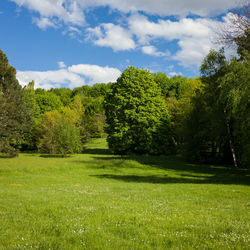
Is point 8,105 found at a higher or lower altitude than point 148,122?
higher

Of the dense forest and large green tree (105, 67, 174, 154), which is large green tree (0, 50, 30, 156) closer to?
the dense forest

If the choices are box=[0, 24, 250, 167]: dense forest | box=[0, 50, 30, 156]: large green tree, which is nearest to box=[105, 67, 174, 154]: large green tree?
box=[0, 24, 250, 167]: dense forest

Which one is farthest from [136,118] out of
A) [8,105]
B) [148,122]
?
[8,105]

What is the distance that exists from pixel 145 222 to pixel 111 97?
45983 millimetres

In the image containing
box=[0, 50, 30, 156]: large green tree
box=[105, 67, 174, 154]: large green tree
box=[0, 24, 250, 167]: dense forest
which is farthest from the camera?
box=[105, 67, 174, 154]: large green tree

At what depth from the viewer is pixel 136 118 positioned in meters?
48.8

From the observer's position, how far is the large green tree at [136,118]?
49.0 m

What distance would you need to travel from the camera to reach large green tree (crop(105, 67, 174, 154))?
49031 millimetres

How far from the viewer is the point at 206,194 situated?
15.8 m

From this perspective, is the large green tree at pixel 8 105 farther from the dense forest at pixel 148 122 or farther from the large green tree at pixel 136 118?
the large green tree at pixel 136 118

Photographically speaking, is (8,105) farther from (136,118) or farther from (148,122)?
(148,122)

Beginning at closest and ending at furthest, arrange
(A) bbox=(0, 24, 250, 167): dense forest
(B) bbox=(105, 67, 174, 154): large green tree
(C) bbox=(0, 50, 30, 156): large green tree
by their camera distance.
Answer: (A) bbox=(0, 24, 250, 167): dense forest → (C) bbox=(0, 50, 30, 156): large green tree → (B) bbox=(105, 67, 174, 154): large green tree

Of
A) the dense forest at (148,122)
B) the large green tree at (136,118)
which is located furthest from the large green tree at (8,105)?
the large green tree at (136,118)

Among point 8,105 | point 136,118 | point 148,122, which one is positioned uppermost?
point 8,105
